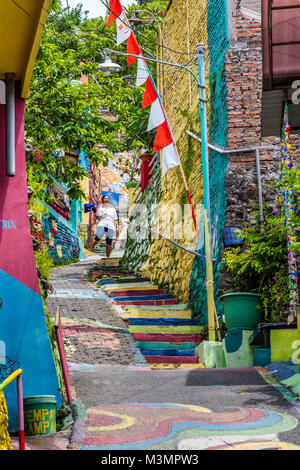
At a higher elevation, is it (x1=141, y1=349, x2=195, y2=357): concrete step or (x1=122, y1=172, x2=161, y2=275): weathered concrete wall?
(x1=122, y1=172, x2=161, y2=275): weathered concrete wall

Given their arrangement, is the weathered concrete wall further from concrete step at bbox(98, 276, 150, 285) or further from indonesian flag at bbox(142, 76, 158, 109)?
indonesian flag at bbox(142, 76, 158, 109)

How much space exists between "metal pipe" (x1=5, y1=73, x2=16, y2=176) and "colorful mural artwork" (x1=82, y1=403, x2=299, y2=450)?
2212 mm

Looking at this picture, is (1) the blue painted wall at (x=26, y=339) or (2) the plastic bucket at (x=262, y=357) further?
(2) the plastic bucket at (x=262, y=357)

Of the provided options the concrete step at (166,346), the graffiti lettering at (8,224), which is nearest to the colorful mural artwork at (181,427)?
the graffiti lettering at (8,224)

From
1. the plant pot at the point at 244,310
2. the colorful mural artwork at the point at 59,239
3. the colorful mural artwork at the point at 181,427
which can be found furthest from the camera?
the colorful mural artwork at the point at 59,239

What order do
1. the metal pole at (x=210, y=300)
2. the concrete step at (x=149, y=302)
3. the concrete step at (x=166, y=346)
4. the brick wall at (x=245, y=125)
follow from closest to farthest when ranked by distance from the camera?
1. the metal pole at (x=210, y=300)
2. the concrete step at (x=166, y=346)
3. the brick wall at (x=245, y=125)
4. the concrete step at (x=149, y=302)

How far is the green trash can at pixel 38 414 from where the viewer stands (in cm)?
493

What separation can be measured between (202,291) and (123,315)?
1.44 m

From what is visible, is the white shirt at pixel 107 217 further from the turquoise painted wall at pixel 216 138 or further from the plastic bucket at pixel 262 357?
the plastic bucket at pixel 262 357

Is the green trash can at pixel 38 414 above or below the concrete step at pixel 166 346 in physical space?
above

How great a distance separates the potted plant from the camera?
8.54 meters

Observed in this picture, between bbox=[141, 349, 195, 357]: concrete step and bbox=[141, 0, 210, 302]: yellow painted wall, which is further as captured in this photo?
bbox=[141, 0, 210, 302]: yellow painted wall

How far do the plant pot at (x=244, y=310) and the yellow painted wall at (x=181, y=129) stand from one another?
3.34 meters

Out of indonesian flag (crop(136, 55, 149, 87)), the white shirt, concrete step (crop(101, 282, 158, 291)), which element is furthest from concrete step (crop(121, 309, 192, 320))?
the white shirt
